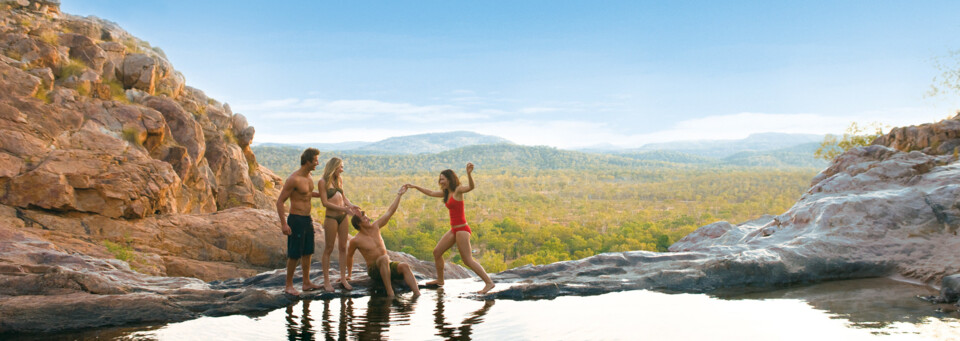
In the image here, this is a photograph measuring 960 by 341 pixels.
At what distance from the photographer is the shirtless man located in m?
8.72

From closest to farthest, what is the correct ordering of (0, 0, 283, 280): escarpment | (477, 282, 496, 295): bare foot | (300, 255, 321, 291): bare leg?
(300, 255, 321, 291): bare leg, (477, 282, 496, 295): bare foot, (0, 0, 283, 280): escarpment

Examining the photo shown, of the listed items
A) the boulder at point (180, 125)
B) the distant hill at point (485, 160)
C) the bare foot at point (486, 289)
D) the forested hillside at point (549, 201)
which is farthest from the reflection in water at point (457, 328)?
the distant hill at point (485, 160)

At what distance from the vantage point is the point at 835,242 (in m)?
10.3

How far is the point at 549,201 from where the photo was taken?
105 metres

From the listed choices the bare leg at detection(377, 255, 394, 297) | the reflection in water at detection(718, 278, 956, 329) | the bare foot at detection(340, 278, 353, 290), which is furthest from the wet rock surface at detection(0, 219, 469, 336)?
the reflection in water at detection(718, 278, 956, 329)

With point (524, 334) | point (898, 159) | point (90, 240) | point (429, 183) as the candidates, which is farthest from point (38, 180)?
point (429, 183)

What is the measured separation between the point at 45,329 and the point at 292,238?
2.95 metres

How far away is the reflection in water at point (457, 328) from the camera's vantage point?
6.73 m

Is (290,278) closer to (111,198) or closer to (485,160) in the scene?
(111,198)

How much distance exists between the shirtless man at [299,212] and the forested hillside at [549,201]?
20684mm

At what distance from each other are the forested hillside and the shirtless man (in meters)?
20.7

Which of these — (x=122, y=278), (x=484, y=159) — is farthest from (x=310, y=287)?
(x=484, y=159)

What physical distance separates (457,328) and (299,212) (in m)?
3.12

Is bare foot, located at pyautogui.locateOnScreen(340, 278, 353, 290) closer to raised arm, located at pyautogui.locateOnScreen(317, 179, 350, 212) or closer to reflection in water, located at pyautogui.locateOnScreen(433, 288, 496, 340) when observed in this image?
raised arm, located at pyautogui.locateOnScreen(317, 179, 350, 212)
